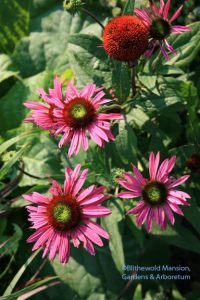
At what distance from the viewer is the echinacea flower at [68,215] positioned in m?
1.26

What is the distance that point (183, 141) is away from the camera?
6.35ft

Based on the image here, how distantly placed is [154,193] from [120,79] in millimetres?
400

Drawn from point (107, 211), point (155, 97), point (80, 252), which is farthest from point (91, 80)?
point (80, 252)

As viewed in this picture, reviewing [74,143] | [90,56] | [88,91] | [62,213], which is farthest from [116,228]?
[90,56]

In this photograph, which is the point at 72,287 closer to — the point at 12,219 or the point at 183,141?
the point at 12,219

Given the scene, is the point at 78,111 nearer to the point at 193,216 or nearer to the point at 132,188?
the point at 132,188

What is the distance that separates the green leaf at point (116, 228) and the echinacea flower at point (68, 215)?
14 cm

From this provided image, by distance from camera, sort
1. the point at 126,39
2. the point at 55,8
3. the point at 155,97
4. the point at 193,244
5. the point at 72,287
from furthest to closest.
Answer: the point at 55,8
the point at 72,287
the point at 193,244
the point at 155,97
the point at 126,39

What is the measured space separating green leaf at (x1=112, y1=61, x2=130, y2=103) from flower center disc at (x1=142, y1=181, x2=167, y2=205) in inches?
13.0

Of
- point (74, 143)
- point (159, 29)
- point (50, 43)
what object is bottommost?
point (74, 143)

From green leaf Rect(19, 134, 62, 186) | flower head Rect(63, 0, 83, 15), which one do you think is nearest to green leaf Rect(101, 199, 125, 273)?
green leaf Rect(19, 134, 62, 186)

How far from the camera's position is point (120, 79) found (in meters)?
1.34

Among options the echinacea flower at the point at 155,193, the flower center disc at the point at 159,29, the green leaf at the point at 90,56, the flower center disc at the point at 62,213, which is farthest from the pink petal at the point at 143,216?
the flower center disc at the point at 159,29

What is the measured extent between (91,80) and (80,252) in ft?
2.87
